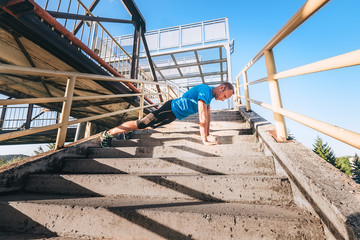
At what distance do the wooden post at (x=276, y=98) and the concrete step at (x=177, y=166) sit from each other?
28cm

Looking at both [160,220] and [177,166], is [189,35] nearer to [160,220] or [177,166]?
[177,166]

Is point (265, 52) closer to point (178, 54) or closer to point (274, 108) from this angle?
point (274, 108)

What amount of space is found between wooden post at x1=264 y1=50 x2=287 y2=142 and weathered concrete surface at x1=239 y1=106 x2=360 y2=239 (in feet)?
0.97

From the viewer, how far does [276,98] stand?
5.69 feet

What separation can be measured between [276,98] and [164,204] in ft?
4.96

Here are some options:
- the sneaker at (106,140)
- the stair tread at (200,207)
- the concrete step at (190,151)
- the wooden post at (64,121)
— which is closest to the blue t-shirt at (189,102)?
the concrete step at (190,151)

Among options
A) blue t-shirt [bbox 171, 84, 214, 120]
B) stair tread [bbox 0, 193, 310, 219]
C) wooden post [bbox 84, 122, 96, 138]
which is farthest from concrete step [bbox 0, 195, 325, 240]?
wooden post [bbox 84, 122, 96, 138]

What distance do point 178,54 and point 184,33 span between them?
3.98 feet

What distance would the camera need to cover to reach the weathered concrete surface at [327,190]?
2.46ft

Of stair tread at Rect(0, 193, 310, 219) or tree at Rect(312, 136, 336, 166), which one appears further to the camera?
tree at Rect(312, 136, 336, 166)

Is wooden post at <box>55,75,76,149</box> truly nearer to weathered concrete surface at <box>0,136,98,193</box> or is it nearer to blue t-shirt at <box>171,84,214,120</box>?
weathered concrete surface at <box>0,136,98,193</box>

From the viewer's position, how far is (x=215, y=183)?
1.38 meters

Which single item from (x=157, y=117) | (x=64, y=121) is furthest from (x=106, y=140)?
(x=157, y=117)

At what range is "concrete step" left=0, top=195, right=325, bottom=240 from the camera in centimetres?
97
